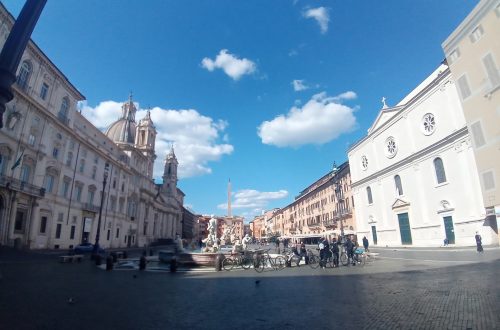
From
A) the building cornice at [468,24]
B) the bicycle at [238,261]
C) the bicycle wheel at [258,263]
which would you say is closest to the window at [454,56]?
the building cornice at [468,24]

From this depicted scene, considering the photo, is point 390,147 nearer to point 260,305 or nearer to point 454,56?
point 454,56

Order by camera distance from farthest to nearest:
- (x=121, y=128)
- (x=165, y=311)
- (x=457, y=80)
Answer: (x=121, y=128)
(x=457, y=80)
(x=165, y=311)

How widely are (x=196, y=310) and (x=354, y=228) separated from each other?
52338 millimetres

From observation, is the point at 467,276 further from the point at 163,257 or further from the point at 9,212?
the point at 9,212

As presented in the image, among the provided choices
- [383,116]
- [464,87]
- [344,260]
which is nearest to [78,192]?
[344,260]

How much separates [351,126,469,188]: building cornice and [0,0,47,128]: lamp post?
36.0 m

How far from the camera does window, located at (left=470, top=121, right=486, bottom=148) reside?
81.7ft

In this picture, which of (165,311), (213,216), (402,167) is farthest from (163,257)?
(402,167)

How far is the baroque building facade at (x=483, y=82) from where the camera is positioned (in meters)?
23.0

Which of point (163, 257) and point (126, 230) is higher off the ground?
point (126, 230)

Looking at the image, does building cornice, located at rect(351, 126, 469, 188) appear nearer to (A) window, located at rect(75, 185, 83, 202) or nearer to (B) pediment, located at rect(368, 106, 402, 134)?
(B) pediment, located at rect(368, 106, 402, 134)

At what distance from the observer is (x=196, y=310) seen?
6.97 m

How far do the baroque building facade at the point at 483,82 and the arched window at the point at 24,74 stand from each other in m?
41.2

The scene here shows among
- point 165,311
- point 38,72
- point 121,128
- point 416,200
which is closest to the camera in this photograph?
point 165,311
